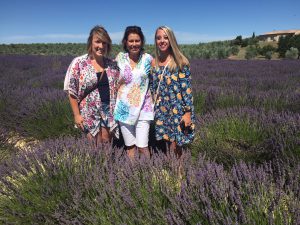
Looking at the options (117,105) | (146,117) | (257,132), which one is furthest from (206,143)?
(117,105)

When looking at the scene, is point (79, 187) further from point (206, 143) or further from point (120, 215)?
point (206, 143)

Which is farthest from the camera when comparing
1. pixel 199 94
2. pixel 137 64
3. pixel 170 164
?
pixel 199 94

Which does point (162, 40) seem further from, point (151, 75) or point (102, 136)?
point (102, 136)

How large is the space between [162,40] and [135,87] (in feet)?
1.56

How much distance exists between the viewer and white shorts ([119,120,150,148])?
2.72 meters

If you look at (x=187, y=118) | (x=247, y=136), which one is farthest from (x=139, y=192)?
(x=247, y=136)

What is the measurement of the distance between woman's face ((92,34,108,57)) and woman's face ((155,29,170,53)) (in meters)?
0.47

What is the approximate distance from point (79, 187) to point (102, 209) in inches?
11.5

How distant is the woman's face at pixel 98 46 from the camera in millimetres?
2529

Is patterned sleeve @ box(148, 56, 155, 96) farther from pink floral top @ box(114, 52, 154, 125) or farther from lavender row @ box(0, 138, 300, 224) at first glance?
lavender row @ box(0, 138, 300, 224)

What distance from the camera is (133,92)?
8.56ft

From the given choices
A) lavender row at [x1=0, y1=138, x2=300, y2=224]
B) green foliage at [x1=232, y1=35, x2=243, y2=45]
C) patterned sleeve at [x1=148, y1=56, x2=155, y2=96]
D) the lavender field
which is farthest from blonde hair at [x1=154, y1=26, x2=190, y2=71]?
green foliage at [x1=232, y1=35, x2=243, y2=45]

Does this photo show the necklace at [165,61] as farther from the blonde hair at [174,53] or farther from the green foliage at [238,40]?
the green foliage at [238,40]

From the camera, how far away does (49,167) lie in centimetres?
210
